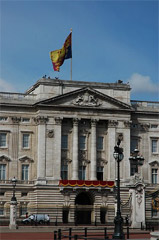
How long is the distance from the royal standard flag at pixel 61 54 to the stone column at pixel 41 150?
885cm

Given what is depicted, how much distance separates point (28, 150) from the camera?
80562mm

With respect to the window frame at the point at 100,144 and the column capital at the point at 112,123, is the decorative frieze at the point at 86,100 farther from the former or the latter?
the window frame at the point at 100,144

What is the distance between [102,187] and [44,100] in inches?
606

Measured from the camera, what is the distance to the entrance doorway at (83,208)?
79.1 meters

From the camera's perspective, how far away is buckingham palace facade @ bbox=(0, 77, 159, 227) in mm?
78438

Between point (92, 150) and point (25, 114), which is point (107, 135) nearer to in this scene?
point (92, 150)

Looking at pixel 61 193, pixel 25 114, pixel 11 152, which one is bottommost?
pixel 61 193

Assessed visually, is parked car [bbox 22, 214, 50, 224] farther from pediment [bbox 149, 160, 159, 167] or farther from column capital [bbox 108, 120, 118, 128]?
pediment [bbox 149, 160, 159, 167]

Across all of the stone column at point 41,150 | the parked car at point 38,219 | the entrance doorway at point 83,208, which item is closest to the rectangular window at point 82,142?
the stone column at point 41,150

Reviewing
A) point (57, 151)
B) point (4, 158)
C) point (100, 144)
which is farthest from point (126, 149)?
point (4, 158)

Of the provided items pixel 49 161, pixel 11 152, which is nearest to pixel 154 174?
pixel 49 161

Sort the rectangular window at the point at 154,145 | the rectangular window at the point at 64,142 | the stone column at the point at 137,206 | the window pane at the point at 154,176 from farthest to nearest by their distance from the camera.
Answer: the rectangular window at the point at 154,145, the window pane at the point at 154,176, the rectangular window at the point at 64,142, the stone column at the point at 137,206

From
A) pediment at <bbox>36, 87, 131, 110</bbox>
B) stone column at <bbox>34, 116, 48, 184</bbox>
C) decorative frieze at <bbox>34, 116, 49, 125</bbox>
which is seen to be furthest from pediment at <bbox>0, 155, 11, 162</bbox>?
pediment at <bbox>36, 87, 131, 110</bbox>

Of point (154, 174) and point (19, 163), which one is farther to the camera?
point (154, 174)
